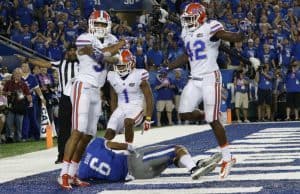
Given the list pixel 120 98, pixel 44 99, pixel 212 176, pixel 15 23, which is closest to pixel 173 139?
pixel 44 99

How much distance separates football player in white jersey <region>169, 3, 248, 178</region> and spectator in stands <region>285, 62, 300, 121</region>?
11.4 m

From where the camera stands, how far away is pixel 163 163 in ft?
25.3

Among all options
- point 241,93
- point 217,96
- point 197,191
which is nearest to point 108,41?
point 217,96

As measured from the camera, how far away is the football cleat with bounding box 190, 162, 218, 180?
747 cm

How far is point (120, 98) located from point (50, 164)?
1.73 meters

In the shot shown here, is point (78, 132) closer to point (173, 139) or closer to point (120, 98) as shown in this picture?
point (120, 98)

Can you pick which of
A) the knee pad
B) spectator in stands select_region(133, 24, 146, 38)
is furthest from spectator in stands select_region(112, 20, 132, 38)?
the knee pad

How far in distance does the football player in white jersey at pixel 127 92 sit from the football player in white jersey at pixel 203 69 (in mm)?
565

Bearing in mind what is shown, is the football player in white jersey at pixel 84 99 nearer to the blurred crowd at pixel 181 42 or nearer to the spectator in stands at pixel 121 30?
the blurred crowd at pixel 181 42

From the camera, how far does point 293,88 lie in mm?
19234

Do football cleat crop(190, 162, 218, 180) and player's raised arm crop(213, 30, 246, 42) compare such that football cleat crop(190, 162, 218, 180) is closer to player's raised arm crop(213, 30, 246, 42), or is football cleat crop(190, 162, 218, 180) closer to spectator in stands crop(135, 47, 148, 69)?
player's raised arm crop(213, 30, 246, 42)

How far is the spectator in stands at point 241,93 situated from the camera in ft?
63.4

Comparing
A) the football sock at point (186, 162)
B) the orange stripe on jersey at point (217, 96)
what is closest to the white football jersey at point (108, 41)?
the orange stripe on jersey at point (217, 96)

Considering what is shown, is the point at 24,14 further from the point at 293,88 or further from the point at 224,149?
the point at 224,149
